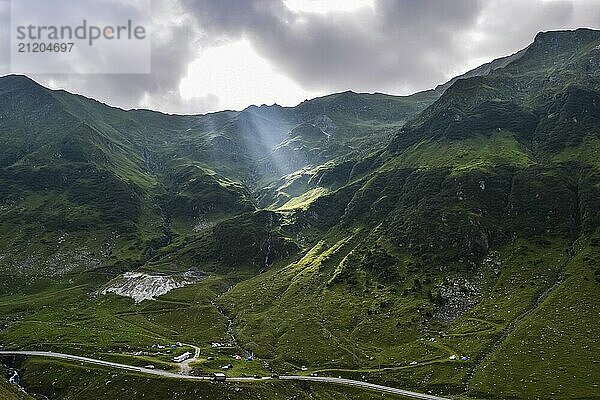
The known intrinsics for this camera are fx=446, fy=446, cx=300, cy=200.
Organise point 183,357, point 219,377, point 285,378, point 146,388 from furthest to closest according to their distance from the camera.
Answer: point 183,357 → point 285,378 → point 219,377 → point 146,388

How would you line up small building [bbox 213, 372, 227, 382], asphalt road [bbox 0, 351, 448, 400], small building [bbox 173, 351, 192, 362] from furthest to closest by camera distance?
1. small building [bbox 173, 351, 192, 362]
2. asphalt road [bbox 0, 351, 448, 400]
3. small building [bbox 213, 372, 227, 382]

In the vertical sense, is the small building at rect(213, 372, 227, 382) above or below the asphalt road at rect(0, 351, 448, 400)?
above

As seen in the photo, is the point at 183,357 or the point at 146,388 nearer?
the point at 146,388

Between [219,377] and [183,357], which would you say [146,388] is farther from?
[183,357]

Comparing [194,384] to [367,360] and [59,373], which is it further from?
[367,360]

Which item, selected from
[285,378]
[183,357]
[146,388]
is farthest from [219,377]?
[183,357]

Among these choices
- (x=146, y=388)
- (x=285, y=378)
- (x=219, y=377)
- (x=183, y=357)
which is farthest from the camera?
(x=183, y=357)

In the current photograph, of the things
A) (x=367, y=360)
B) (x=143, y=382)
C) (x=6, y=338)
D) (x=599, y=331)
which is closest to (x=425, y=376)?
(x=367, y=360)

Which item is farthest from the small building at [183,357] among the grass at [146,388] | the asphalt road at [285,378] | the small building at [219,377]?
the small building at [219,377]

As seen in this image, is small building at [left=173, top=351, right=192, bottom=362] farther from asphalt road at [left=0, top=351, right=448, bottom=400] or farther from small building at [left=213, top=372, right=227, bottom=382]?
small building at [left=213, top=372, right=227, bottom=382]

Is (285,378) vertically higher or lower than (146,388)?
lower

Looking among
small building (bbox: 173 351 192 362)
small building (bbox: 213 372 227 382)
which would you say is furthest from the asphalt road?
small building (bbox: 173 351 192 362)
